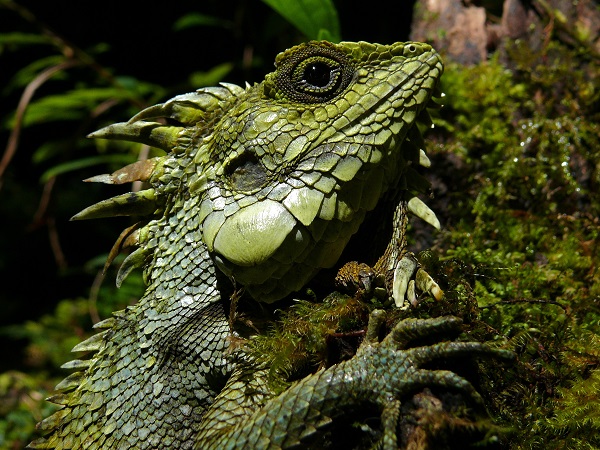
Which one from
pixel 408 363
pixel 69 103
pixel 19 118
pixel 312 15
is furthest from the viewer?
pixel 69 103

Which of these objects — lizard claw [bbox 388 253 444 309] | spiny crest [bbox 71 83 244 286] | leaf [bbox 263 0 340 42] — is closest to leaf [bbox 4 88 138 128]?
leaf [bbox 263 0 340 42]

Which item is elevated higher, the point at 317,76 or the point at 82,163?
the point at 317,76

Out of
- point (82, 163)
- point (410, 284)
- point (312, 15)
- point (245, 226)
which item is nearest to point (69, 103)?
point (82, 163)

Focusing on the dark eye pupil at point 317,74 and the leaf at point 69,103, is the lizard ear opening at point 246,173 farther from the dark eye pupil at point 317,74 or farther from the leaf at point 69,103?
the leaf at point 69,103

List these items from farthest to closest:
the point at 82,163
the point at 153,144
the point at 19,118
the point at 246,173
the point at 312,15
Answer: the point at 82,163
the point at 19,118
the point at 312,15
the point at 153,144
the point at 246,173

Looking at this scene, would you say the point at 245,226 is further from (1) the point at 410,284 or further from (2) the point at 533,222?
(2) the point at 533,222
